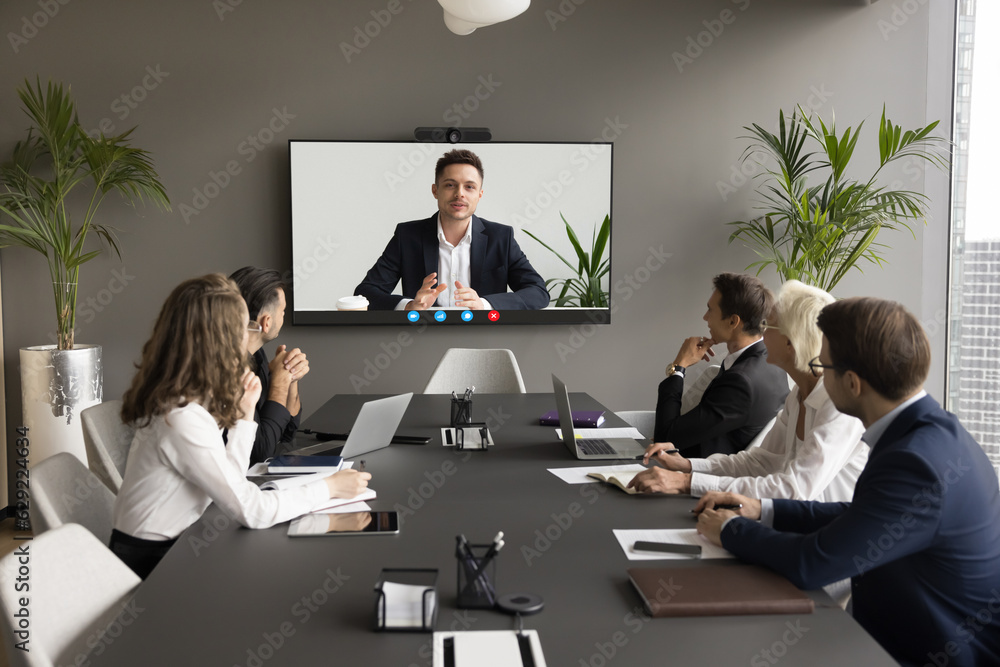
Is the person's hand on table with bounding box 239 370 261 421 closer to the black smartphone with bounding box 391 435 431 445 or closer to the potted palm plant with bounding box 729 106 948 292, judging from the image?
the black smartphone with bounding box 391 435 431 445

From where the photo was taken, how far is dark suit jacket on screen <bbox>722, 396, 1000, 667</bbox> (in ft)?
4.65

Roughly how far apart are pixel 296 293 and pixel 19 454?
1.76 meters

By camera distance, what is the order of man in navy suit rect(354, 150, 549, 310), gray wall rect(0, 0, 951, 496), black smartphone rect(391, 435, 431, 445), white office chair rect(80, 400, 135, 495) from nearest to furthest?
white office chair rect(80, 400, 135, 495)
black smartphone rect(391, 435, 431, 445)
gray wall rect(0, 0, 951, 496)
man in navy suit rect(354, 150, 549, 310)

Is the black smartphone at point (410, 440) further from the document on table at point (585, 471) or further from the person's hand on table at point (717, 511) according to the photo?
the person's hand on table at point (717, 511)

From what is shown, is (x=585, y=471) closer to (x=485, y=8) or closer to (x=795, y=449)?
(x=795, y=449)

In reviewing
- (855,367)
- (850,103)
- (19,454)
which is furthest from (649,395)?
(19,454)

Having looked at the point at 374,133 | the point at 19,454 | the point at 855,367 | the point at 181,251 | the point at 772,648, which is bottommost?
the point at 19,454

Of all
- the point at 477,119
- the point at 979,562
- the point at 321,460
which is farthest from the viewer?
the point at 477,119

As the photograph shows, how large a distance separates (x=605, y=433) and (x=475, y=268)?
215cm

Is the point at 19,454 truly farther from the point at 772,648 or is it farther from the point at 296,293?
the point at 772,648

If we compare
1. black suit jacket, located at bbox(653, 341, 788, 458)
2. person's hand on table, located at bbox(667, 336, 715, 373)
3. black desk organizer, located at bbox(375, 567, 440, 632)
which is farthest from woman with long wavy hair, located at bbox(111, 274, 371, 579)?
person's hand on table, located at bbox(667, 336, 715, 373)

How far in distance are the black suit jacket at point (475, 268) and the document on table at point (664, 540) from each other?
3.12 meters

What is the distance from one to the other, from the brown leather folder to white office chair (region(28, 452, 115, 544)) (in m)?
1.32

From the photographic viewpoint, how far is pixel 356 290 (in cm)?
471
